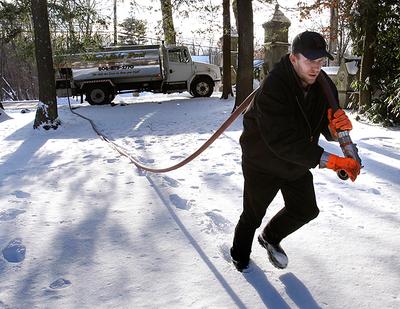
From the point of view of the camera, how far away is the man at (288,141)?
2197 mm

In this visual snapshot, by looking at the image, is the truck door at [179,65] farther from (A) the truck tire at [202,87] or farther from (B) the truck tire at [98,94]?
(B) the truck tire at [98,94]

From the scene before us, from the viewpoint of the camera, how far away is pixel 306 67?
2.24 meters

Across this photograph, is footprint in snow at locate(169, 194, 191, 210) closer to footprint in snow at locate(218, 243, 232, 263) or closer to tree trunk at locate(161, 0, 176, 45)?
footprint in snow at locate(218, 243, 232, 263)

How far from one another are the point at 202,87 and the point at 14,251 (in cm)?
1380

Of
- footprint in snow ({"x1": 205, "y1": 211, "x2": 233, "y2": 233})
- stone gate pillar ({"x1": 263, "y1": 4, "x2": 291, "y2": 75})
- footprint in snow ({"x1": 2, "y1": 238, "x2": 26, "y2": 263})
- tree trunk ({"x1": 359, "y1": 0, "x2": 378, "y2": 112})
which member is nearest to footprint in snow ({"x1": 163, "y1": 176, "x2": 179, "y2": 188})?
footprint in snow ({"x1": 205, "y1": 211, "x2": 233, "y2": 233})

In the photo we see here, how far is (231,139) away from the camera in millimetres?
7707

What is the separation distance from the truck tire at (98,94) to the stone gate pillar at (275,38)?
6448mm

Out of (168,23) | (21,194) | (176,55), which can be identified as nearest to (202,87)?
(176,55)

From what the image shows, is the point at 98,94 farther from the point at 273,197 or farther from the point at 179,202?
the point at 273,197

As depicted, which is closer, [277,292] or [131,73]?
[277,292]

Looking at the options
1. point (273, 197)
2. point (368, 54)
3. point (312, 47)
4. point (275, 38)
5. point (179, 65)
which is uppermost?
point (275, 38)

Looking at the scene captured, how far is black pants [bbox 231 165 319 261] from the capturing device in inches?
99.3

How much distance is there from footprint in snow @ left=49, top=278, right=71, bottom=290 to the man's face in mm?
1914

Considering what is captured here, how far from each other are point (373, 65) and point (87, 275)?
27.3 feet
